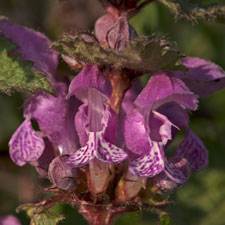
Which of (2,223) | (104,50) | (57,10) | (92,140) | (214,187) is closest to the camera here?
(104,50)

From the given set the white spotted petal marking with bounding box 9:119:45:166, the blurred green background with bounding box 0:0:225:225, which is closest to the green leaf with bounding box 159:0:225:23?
the white spotted petal marking with bounding box 9:119:45:166

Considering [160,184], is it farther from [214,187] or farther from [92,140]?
[214,187]

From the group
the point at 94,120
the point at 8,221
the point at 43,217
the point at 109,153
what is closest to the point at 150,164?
the point at 109,153

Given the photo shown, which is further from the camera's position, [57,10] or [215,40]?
[215,40]

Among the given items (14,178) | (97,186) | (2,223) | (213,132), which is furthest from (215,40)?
(97,186)

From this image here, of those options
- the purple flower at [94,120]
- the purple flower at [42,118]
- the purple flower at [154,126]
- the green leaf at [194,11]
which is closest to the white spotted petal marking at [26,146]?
the purple flower at [42,118]

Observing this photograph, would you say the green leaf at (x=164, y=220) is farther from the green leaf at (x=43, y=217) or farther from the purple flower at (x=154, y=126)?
the green leaf at (x=43, y=217)

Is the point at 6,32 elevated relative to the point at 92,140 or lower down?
elevated
